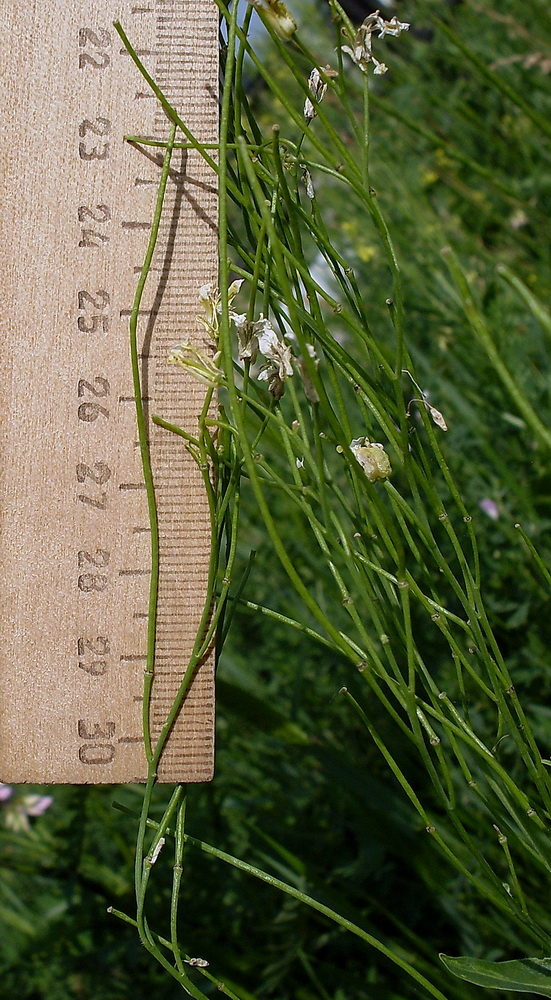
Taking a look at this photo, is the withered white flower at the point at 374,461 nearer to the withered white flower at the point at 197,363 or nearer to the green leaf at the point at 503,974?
the withered white flower at the point at 197,363

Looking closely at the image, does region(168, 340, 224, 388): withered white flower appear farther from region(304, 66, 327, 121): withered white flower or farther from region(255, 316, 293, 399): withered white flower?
region(304, 66, 327, 121): withered white flower

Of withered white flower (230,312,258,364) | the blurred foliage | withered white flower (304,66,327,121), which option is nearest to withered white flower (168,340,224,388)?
withered white flower (230,312,258,364)

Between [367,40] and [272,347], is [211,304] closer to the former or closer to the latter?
[272,347]

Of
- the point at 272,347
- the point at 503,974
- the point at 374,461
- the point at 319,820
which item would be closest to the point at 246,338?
the point at 272,347

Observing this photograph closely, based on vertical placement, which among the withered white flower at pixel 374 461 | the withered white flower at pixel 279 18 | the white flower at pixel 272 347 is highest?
the withered white flower at pixel 279 18

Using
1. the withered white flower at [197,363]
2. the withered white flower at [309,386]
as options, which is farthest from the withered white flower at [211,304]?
the withered white flower at [309,386]
